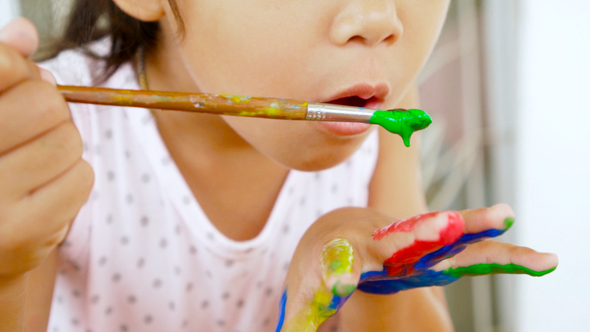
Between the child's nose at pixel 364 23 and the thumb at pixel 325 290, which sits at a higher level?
the child's nose at pixel 364 23

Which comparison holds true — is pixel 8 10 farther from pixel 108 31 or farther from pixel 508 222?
pixel 508 222

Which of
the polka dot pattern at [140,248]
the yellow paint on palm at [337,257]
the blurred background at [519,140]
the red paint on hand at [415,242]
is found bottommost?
the polka dot pattern at [140,248]

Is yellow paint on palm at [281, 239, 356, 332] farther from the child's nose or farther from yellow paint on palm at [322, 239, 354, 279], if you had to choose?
the child's nose

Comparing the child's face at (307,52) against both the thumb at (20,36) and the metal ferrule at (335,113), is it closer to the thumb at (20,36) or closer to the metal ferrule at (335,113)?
the metal ferrule at (335,113)

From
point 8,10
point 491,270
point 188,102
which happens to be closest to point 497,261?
point 491,270

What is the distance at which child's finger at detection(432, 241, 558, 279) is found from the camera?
304 mm

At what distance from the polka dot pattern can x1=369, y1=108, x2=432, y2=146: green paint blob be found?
325mm

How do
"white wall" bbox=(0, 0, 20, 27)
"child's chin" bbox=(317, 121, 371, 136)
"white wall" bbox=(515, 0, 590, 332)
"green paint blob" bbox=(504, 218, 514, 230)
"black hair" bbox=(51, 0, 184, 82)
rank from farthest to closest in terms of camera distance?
1. "white wall" bbox=(515, 0, 590, 332)
2. "white wall" bbox=(0, 0, 20, 27)
3. "black hair" bbox=(51, 0, 184, 82)
4. "child's chin" bbox=(317, 121, 371, 136)
5. "green paint blob" bbox=(504, 218, 514, 230)

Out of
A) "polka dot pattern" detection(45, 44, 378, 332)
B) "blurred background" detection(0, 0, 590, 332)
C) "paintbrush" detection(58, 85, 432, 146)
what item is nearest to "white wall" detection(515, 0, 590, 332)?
"blurred background" detection(0, 0, 590, 332)

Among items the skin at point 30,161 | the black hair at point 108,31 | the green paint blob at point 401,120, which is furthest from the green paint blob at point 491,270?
the black hair at point 108,31

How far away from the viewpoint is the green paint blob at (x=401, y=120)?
33cm

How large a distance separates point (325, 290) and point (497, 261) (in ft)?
0.43

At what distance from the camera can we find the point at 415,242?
294 mm

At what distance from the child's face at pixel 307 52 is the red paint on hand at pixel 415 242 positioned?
4.5 inches
